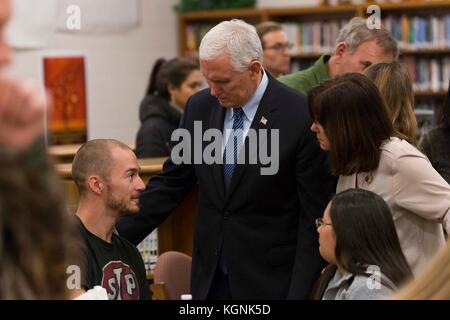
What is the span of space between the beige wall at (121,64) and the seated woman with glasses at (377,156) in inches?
232

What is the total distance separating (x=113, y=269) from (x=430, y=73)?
7111 millimetres

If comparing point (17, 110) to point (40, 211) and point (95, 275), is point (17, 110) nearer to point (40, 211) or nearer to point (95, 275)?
point (40, 211)

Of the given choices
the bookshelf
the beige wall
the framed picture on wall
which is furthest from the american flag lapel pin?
the bookshelf

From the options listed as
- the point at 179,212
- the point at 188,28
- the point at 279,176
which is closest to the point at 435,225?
the point at 279,176

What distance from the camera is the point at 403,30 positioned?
945 centimetres

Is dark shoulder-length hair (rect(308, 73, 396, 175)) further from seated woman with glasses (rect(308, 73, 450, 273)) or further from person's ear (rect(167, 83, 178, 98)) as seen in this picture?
person's ear (rect(167, 83, 178, 98))

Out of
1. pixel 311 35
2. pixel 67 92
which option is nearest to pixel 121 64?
pixel 67 92

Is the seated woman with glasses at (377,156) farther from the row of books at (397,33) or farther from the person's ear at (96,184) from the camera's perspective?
the row of books at (397,33)

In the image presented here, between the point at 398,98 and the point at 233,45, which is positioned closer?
the point at 233,45

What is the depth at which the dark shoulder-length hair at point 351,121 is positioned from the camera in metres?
2.88

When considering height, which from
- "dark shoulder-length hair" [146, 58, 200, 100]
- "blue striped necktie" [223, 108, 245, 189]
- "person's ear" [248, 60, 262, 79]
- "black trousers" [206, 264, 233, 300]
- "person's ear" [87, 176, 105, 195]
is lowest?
"black trousers" [206, 264, 233, 300]

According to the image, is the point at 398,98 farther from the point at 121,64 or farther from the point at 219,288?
the point at 121,64

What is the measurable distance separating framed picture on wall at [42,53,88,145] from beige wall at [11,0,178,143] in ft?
0.34

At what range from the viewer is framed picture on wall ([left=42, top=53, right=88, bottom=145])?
27.7 feet
